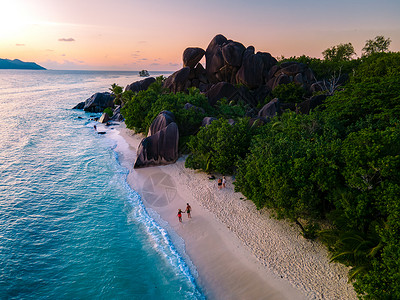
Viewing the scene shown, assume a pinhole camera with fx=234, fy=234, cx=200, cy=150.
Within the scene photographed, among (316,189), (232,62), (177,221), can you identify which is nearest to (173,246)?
(177,221)

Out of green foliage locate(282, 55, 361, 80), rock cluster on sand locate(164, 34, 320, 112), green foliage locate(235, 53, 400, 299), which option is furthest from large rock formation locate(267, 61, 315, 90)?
green foliage locate(235, 53, 400, 299)

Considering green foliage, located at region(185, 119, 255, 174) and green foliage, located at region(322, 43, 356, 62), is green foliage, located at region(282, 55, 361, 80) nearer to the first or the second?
green foliage, located at region(322, 43, 356, 62)

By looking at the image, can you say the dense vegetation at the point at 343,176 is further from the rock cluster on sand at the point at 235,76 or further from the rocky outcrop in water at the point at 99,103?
the rocky outcrop in water at the point at 99,103

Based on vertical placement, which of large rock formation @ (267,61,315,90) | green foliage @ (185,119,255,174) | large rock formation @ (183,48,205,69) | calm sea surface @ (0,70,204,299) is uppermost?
large rock formation @ (183,48,205,69)

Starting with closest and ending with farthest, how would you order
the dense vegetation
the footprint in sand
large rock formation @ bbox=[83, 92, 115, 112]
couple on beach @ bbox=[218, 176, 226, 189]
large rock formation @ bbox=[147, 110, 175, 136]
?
1. the dense vegetation
2. the footprint in sand
3. couple on beach @ bbox=[218, 176, 226, 189]
4. large rock formation @ bbox=[147, 110, 175, 136]
5. large rock formation @ bbox=[83, 92, 115, 112]

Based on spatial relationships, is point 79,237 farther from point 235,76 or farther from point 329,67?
point 329,67

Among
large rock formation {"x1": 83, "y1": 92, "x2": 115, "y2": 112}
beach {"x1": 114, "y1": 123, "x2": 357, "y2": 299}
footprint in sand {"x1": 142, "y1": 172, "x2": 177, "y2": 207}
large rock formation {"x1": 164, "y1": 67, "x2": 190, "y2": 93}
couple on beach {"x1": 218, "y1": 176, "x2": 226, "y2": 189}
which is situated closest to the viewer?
beach {"x1": 114, "y1": 123, "x2": 357, "y2": 299}

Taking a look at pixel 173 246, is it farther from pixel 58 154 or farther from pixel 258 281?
pixel 58 154
